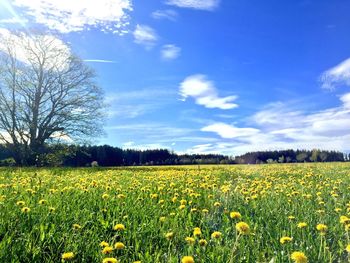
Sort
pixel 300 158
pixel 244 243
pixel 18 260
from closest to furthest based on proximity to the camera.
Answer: pixel 18 260 → pixel 244 243 → pixel 300 158

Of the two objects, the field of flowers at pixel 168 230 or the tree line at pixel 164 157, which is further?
the tree line at pixel 164 157

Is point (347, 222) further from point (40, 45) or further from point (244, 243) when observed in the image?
point (40, 45)

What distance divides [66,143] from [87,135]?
2111mm

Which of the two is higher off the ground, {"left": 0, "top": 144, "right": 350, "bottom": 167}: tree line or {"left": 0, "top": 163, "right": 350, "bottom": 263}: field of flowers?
{"left": 0, "top": 144, "right": 350, "bottom": 167}: tree line

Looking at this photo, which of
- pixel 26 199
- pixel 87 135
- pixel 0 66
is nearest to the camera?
pixel 26 199

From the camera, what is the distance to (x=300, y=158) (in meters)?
93.1

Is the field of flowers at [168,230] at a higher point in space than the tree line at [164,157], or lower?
lower

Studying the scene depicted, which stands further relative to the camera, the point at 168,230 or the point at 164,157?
the point at 164,157

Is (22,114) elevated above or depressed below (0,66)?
below

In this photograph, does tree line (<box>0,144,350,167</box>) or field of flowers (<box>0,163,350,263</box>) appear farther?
tree line (<box>0,144,350,167</box>)

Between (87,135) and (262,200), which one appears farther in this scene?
(87,135)

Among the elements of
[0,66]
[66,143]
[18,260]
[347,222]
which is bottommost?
[18,260]

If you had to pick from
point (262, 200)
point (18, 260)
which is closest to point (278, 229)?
point (262, 200)

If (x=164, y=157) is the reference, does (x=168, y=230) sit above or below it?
below
